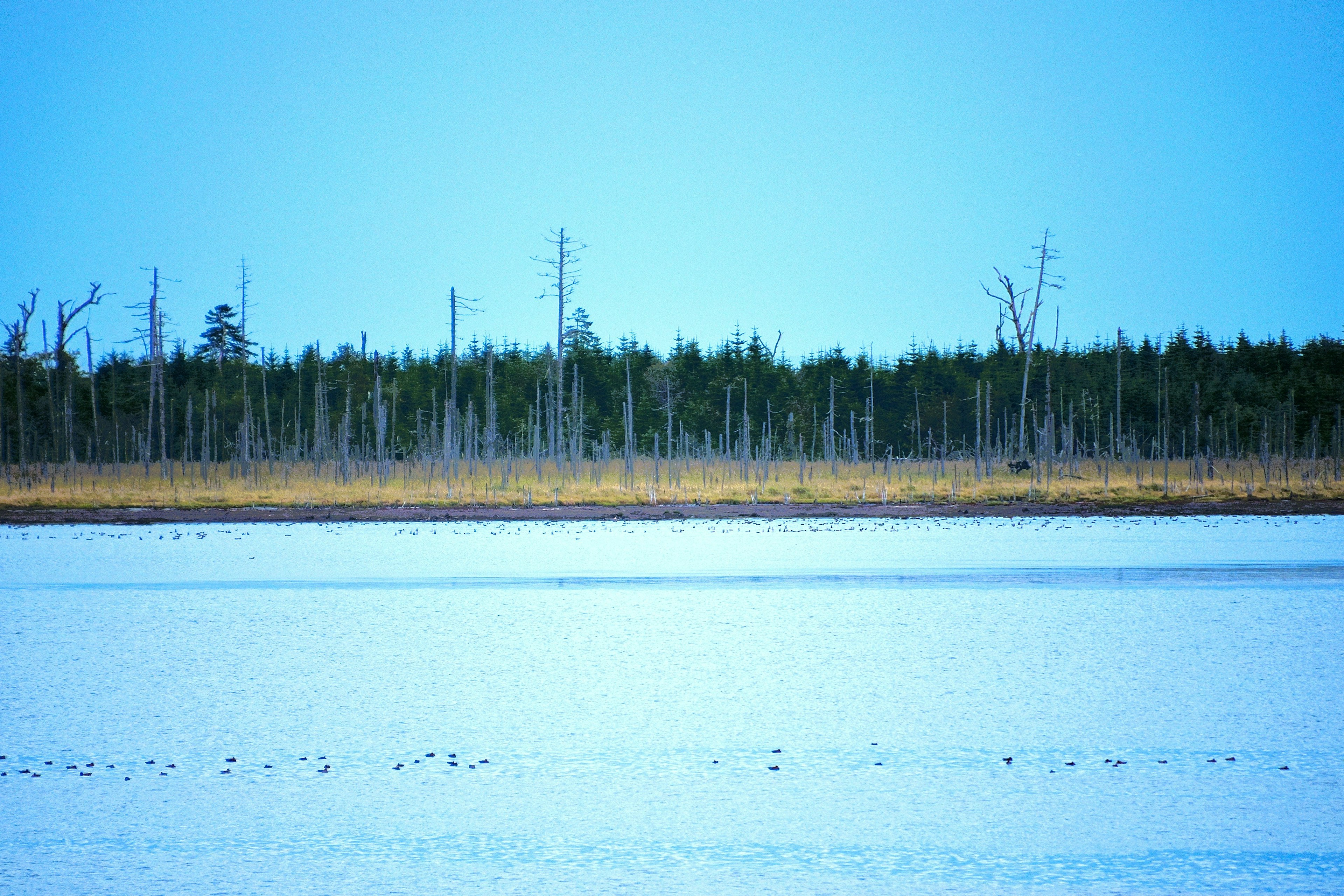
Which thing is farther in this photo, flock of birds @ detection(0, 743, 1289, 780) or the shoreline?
the shoreline

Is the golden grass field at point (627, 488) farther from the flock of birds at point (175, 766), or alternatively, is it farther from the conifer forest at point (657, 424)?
the flock of birds at point (175, 766)

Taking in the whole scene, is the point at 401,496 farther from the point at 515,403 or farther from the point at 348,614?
the point at 515,403

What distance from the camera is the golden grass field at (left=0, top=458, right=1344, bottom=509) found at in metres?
28.1

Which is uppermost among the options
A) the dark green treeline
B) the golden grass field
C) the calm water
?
the dark green treeline

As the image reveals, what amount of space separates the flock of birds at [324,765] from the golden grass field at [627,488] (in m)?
22.3

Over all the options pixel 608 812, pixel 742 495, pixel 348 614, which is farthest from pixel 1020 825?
pixel 742 495

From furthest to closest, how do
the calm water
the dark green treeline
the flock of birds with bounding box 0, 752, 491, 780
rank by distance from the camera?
the dark green treeline, the flock of birds with bounding box 0, 752, 491, 780, the calm water

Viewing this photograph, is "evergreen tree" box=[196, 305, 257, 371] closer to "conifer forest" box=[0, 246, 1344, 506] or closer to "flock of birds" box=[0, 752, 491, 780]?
"conifer forest" box=[0, 246, 1344, 506]

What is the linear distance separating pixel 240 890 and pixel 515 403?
252 feet

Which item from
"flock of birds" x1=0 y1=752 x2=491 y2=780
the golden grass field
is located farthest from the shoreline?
"flock of birds" x1=0 y1=752 x2=491 y2=780

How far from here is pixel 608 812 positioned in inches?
169

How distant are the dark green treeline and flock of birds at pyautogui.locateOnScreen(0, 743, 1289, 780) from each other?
50.6 m

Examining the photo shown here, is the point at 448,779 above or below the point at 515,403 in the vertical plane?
below

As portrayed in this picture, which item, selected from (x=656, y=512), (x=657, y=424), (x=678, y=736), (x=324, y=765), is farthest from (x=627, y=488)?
(x=657, y=424)
